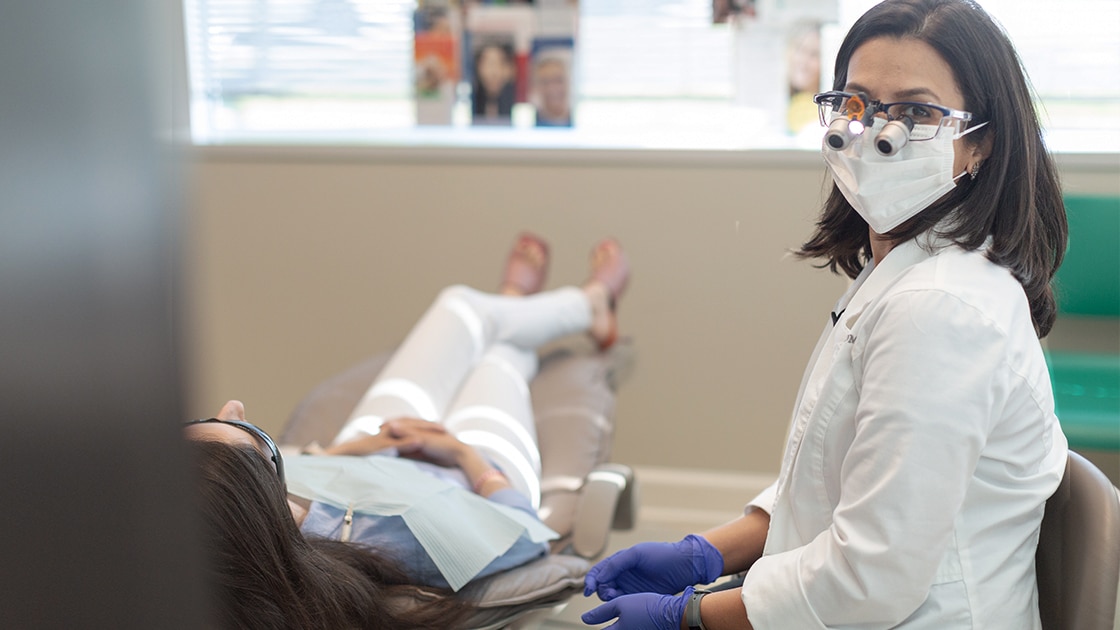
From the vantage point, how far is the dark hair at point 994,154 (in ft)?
3.20

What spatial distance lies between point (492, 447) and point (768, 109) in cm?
139

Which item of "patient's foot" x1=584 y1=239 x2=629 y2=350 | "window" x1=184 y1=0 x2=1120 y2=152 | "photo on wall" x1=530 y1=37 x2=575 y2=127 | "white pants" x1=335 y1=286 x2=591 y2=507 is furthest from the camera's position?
"photo on wall" x1=530 y1=37 x2=575 y2=127

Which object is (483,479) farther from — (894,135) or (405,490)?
(894,135)

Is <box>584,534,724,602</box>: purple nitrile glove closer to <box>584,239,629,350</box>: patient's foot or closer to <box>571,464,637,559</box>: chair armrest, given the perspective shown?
<box>571,464,637,559</box>: chair armrest

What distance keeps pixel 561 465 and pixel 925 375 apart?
4.12 ft

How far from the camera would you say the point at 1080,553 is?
3.16 feet

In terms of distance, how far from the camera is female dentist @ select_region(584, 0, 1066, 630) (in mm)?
878

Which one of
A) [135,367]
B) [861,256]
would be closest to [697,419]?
[861,256]

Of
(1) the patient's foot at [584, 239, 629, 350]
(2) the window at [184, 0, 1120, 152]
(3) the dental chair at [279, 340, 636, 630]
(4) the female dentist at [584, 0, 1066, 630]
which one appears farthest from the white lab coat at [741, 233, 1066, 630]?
(2) the window at [184, 0, 1120, 152]

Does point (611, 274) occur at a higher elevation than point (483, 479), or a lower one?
higher

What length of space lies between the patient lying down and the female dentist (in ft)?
1.32

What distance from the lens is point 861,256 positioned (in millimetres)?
1295

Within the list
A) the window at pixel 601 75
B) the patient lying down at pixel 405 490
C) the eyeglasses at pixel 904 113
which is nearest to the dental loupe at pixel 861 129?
the eyeglasses at pixel 904 113

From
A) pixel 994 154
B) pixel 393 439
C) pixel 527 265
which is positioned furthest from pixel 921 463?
pixel 527 265
